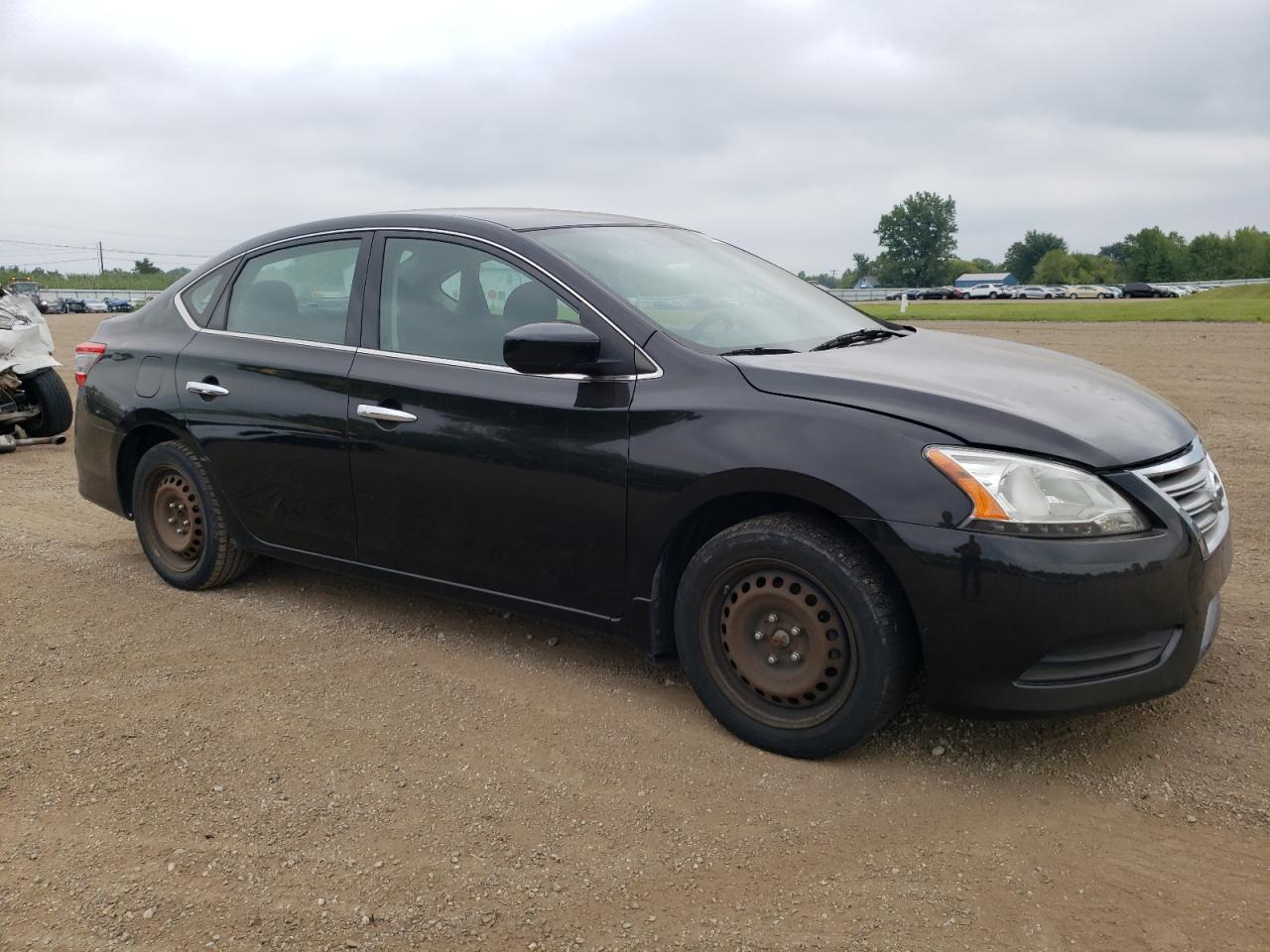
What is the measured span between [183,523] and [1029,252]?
134 metres

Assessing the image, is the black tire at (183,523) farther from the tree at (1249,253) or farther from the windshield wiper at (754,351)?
the tree at (1249,253)

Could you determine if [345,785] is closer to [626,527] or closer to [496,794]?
[496,794]

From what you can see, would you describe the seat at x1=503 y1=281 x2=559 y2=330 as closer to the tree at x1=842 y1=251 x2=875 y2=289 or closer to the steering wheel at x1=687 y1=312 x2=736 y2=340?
the steering wheel at x1=687 y1=312 x2=736 y2=340

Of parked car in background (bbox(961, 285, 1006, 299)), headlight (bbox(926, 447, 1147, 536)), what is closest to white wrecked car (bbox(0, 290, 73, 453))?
headlight (bbox(926, 447, 1147, 536))

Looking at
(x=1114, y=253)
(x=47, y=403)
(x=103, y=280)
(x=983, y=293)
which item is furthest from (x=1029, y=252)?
(x=47, y=403)

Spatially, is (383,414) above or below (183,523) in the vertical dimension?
above

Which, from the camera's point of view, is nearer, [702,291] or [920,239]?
[702,291]

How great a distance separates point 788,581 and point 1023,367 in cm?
121

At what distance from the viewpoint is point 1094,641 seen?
2.98 m

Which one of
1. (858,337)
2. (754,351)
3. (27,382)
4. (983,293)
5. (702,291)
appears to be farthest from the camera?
(983,293)

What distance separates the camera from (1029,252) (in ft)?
417

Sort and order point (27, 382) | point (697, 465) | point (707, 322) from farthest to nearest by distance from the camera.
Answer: point (27, 382) < point (707, 322) < point (697, 465)

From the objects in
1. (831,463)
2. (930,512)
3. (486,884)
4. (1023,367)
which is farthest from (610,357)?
(486,884)

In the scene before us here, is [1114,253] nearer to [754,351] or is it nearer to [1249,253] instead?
[1249,253]
